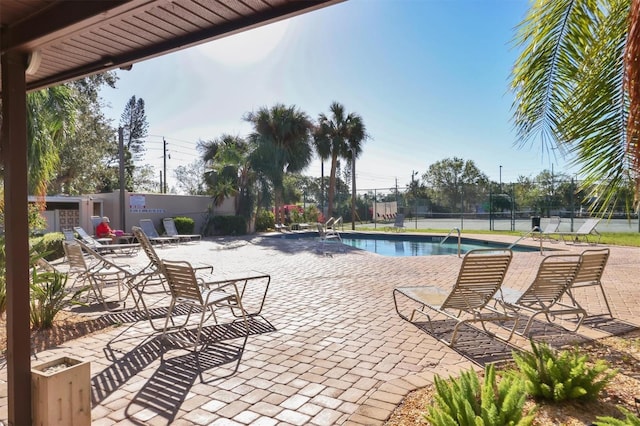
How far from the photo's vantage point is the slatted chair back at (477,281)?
141 inches

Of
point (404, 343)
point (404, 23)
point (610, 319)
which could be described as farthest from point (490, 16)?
point (404, 343)

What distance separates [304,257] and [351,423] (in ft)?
27.0

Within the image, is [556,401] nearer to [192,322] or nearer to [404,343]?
[404,343]

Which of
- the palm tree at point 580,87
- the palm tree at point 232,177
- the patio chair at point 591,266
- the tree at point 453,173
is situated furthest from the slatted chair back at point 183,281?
the tree at point 453,173

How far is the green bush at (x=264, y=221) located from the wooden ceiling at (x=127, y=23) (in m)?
18.3

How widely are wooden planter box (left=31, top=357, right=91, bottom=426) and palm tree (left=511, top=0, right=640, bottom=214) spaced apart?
351cm

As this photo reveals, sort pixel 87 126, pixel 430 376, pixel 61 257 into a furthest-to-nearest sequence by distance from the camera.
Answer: pixel 87 126
pixel 61 257
pixel 430 376

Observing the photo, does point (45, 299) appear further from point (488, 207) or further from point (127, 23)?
point (488, 207)

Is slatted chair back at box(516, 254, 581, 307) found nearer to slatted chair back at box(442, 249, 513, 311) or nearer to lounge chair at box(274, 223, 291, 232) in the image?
slatted chair back at box(442, 249, 513, 311)

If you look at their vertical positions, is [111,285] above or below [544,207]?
below

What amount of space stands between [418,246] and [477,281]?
505 inches

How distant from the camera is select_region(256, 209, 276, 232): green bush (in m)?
20.8

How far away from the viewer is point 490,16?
258 inches

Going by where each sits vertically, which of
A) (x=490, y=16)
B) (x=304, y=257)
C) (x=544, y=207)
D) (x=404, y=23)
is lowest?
(x=304, y=257)
